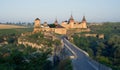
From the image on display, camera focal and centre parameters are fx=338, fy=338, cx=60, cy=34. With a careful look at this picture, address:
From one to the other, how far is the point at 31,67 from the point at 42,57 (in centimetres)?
217

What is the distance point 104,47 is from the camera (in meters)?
54.7

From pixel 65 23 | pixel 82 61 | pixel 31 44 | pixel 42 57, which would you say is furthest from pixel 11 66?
pixel 65 23

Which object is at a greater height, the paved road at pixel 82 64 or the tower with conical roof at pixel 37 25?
the tower with conical roof at pixel 37 25

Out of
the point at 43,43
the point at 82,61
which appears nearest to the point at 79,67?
the point at 82,61

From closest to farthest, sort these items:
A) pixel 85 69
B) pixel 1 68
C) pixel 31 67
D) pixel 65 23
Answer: pixel 1 68, pixel 31 67, pixel 85 69, pixel 65 23

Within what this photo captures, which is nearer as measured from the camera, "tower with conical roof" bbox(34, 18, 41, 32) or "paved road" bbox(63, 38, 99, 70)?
"paved road" bbox(63, 38, 99, 70)

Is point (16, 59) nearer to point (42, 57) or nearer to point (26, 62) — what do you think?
point (26, 62)

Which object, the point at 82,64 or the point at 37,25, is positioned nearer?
the point at 82,64

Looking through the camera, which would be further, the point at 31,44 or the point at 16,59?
the point at 31,44

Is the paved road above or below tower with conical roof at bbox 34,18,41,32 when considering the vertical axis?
below

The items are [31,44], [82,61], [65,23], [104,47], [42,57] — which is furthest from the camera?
[65,23]

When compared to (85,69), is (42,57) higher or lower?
higher

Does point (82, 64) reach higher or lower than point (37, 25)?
lower

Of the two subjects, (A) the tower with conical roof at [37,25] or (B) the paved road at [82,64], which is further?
(A) the tower with conical roof at [37,25]
